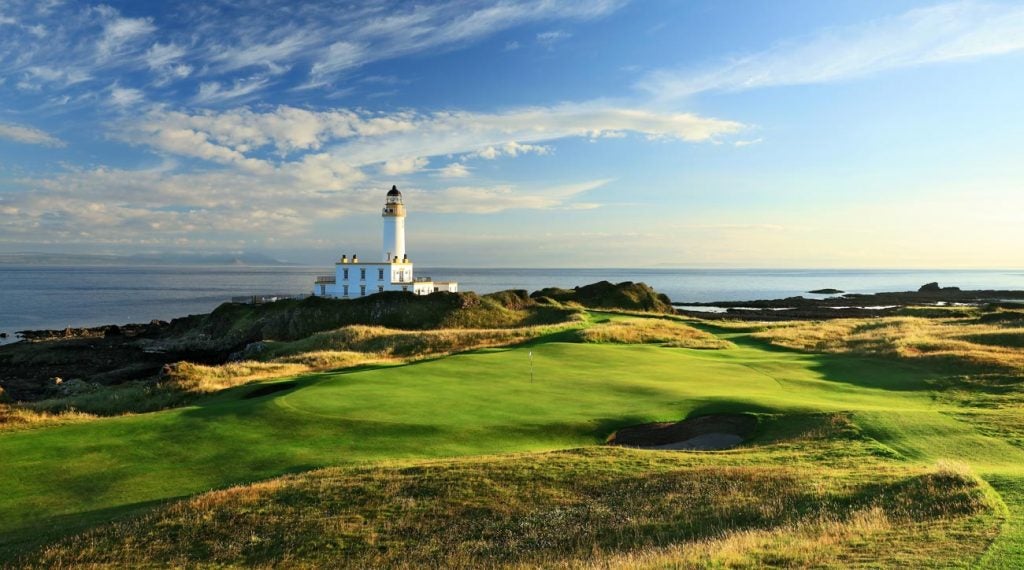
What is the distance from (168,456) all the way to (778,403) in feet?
61.1

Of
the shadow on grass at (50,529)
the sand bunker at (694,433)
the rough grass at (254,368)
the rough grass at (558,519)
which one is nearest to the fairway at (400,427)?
the shadow on grass at (50,529)

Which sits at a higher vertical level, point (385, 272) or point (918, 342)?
point (385, 272)

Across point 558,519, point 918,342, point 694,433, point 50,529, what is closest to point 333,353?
point 694,433

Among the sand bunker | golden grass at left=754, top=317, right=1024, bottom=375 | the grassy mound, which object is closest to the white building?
the grassy mound

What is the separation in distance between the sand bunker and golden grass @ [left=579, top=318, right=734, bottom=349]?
2189cm

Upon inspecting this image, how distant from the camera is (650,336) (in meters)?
45.6

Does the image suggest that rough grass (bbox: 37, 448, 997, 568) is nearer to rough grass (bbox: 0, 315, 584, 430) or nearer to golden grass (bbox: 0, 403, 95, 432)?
golden grass (bbox: 0, 403, 95, 432)

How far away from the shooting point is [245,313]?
72.9 metres

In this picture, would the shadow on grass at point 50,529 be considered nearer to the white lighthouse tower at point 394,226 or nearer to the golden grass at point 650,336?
the golden grass at point 650,336

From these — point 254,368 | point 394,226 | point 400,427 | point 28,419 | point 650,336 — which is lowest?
point 254,368

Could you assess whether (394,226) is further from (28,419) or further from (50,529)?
(50,529)

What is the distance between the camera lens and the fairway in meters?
14.4

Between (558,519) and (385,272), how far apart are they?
6663 cm

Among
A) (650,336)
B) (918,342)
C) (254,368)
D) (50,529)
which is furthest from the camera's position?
(650,336)
